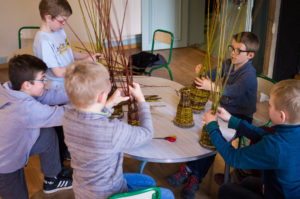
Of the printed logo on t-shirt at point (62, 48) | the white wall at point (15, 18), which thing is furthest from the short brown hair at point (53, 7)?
the white wall at point (15, 18)

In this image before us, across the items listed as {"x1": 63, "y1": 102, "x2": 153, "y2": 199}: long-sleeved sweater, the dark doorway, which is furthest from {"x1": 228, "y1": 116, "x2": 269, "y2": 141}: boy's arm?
the dark doorway

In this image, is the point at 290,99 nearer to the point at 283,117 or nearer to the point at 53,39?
the point at 283,117

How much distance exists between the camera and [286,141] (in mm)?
1231

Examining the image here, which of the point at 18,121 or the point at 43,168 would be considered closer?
the point at 18,121

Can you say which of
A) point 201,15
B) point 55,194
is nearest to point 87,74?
point 55,194

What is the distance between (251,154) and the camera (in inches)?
50.2

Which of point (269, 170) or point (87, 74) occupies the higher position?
point (87, 74)

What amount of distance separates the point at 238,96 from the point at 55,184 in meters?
1.53

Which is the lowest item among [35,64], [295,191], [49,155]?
[49,155]

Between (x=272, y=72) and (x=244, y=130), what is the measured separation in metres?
2.29

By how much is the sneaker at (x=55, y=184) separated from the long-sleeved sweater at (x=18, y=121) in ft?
1.50

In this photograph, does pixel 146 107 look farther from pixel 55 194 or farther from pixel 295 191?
pixel 55 194

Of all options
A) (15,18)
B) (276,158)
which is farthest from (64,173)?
(15,18)

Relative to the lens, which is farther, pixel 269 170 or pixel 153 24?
pixel 153 24
